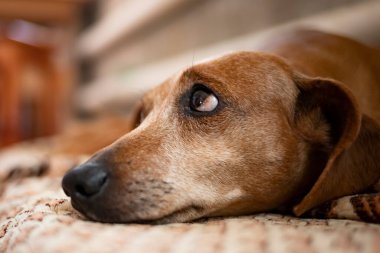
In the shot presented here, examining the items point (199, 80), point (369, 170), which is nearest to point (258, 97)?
point (199, 80)

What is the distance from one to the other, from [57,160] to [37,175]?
0.16 m

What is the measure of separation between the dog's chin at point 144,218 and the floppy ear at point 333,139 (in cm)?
22

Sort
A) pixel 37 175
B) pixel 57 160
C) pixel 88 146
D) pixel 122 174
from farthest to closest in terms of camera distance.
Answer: pixel 88 146 → pixel 57 160 → pixel 37 175 → pixel 122 174

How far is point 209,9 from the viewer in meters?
3.06

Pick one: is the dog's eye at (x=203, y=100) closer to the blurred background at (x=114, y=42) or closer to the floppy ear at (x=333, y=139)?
the floppy ear at (x=333, y=139)

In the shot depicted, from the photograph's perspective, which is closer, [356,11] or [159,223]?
[159,223]

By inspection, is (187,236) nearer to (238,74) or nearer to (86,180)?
(86,180)

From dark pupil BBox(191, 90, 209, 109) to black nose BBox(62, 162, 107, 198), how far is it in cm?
32

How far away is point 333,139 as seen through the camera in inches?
48.4

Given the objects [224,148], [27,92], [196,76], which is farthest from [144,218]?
[27,92]

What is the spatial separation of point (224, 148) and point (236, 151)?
28mm

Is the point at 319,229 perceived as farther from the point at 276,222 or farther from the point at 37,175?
the point at 37,175

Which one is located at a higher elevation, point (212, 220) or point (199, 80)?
point (199, 80)

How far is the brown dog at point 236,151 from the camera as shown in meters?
1.04
